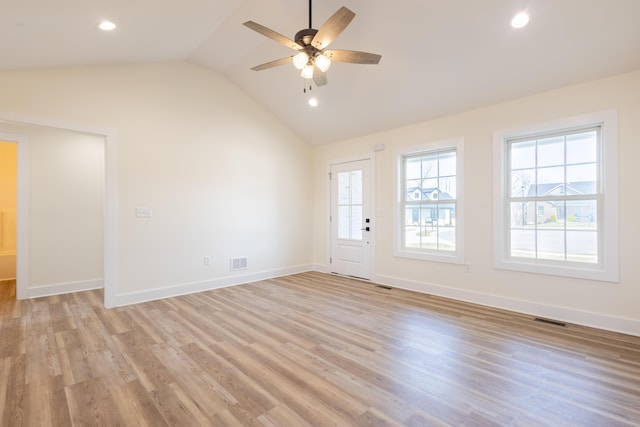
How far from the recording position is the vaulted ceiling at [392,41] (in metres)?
2.72

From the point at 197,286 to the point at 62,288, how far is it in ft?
7.11

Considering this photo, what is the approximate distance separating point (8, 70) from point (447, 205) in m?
5.76

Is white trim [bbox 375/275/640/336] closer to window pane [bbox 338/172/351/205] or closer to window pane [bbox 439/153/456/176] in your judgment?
window pane [bbox 439/153/456/176]

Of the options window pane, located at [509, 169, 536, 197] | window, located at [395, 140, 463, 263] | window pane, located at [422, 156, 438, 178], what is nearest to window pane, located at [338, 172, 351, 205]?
window, located at [395, 140, 463, 263]

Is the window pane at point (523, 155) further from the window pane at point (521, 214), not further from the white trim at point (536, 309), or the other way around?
the white trim at point (536, 309)

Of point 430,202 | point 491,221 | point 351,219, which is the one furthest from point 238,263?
point 491,221

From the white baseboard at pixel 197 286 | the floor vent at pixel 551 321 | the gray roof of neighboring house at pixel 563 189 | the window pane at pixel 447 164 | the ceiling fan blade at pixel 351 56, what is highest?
the ceiling fan blade at pixel 351 56

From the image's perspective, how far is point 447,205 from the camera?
4.55m

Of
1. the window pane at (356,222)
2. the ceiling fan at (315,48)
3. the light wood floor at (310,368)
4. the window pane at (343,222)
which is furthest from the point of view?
the window pane at (343,222)

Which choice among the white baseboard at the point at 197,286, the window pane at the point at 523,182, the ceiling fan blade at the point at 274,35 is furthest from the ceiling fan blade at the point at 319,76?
the white baseboard at the point at 197,286

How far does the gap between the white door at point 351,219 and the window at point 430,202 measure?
670 millimetres

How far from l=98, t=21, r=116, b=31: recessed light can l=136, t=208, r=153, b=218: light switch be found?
7.26 ft

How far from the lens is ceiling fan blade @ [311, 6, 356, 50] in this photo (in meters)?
2.32

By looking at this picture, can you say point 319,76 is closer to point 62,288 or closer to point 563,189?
point 563,189
